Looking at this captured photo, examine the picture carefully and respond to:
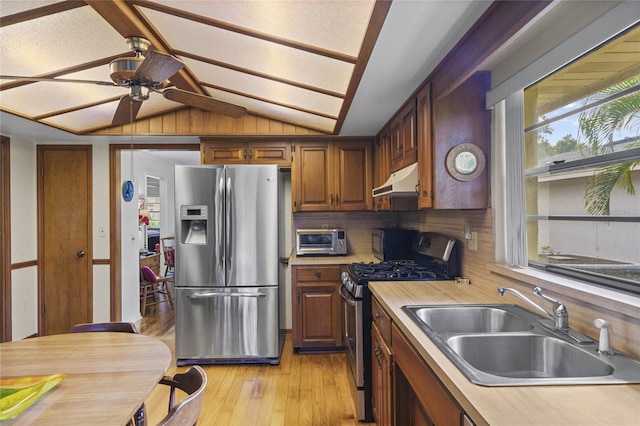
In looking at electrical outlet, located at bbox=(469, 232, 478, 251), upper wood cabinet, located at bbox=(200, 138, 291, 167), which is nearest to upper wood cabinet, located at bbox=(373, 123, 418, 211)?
electrical outlet, located at bbox=(469, 232, 478, 251)

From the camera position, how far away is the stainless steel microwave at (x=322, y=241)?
11.7 ft

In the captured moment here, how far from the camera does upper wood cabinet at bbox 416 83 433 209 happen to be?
1986 mm

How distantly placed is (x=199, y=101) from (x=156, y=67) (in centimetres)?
44

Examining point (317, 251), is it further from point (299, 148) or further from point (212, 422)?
point (212, 422)

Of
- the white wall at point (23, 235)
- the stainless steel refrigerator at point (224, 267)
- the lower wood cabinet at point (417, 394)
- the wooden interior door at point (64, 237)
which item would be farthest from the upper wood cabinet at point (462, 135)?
the white wall at point (23, 235)

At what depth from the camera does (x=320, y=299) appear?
326 centimetres

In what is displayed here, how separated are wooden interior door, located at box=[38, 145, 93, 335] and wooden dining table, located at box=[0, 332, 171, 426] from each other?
2411 millimetres

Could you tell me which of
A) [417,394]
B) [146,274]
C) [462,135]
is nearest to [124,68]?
[462,135]

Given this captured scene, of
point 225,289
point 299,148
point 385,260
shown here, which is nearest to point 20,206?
point 225,289

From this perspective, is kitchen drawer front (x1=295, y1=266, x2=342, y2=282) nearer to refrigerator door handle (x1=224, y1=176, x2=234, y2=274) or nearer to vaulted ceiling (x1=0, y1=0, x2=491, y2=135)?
refrigerator door handle (x1=224, y1=176, x2=234, y2=274)

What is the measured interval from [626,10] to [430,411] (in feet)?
4.67

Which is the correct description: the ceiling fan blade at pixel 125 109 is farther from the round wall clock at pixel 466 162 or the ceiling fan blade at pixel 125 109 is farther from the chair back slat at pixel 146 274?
the chair back slat at pixel 146 274

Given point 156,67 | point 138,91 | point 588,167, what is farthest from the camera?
point 138,91

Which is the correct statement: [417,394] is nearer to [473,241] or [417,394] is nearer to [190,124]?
[473,241]
